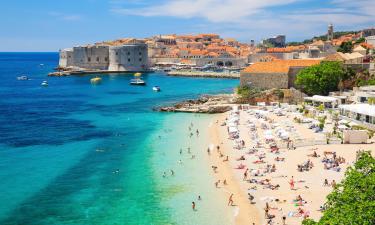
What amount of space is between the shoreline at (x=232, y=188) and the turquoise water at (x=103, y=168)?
0.49 m

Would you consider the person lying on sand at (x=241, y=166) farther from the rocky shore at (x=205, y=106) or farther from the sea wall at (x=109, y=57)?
the sea wall at (x=109, y=57)

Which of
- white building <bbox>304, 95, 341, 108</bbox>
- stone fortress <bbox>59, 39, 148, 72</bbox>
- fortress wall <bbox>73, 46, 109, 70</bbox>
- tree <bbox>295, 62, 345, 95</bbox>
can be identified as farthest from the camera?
fortress wall <bbox>73, 46, 109, 70</bbox>

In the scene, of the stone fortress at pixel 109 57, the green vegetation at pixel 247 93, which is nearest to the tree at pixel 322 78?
the green vegetation at pixel 247 93

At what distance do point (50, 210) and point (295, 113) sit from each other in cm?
2306

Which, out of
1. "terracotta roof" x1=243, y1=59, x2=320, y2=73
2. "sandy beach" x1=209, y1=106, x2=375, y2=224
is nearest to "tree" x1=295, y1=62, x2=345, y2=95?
"terracotta roof" x1=243, y1=59, x2=320, y2=73

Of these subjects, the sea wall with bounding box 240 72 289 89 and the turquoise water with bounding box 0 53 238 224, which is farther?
the sea wall with bounding box 240 72 289 89

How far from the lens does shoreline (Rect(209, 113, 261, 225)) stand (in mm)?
17233

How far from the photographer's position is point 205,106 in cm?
4575

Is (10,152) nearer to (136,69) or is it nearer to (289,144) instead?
(289,144)

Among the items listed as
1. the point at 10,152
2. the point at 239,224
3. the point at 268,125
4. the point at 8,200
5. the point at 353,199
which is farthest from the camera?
the point at 268,125

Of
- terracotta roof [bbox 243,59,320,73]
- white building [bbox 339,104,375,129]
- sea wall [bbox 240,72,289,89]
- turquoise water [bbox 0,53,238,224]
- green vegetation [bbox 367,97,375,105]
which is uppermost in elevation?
terracotta roof [bbox 243,59,320,73]

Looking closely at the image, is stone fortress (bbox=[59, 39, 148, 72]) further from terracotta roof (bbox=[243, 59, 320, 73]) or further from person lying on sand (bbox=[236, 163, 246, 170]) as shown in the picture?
person lying on sand (bbox=[236, 163, 246, 170])

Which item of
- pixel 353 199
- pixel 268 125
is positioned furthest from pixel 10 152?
pixel 353 199

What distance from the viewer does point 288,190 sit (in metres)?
19.4
